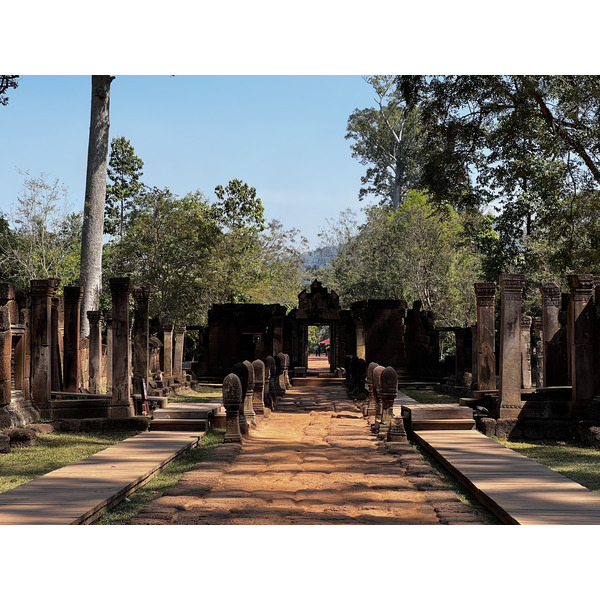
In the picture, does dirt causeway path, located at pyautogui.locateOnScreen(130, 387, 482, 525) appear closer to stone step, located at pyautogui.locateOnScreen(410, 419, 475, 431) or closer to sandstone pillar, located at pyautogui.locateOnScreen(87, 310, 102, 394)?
stone step, located at pyautogui.locateOnScreen(410, 419, 475, 431)

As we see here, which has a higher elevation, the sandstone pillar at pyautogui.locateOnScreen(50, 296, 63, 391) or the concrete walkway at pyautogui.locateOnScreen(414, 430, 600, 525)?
the sandstone pillar at pyautogui.locateOnScreen(50, 296, 63, 391)

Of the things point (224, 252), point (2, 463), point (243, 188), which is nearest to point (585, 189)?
point (2, 463)

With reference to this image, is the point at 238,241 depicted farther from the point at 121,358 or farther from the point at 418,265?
the point at 121,358

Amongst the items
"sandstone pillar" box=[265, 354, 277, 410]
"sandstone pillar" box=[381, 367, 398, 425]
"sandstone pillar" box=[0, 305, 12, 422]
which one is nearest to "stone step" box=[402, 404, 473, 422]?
"sandstone pillar" box=[381, 367, 398, 425]

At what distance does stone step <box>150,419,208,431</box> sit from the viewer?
13.1 metres

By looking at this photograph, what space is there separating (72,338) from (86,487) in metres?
10.3

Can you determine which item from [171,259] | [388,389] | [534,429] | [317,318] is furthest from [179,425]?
[171,259]

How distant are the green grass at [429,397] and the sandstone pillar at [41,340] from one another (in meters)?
9.72

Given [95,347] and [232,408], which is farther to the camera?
[95,347]

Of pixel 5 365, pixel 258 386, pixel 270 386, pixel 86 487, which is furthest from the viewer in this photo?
pixel 270 386

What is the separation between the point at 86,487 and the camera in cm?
766

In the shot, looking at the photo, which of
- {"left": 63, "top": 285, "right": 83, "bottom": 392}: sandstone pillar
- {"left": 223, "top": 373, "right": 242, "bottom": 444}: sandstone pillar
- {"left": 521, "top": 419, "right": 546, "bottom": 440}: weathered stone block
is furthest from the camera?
{"left": 63, "top": 285, "right": 83, "bottom": 392}: sandstone pillar

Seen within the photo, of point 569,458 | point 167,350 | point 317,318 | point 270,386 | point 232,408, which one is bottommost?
point 569,458

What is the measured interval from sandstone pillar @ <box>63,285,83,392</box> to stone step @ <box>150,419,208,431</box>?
4.92 meters
